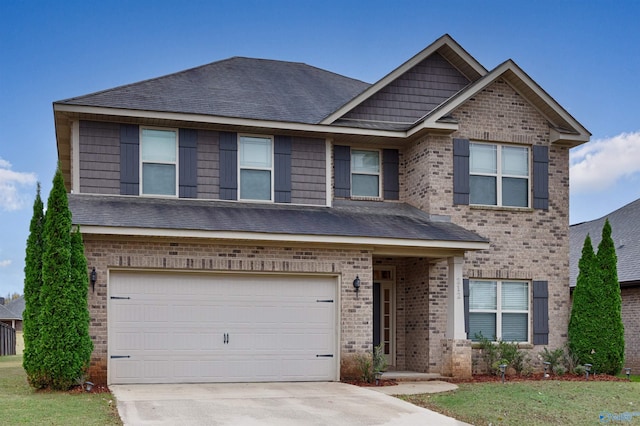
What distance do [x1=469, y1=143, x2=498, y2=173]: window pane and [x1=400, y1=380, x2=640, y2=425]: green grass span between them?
5377 mm

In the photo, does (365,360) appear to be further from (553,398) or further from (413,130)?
(413,130)

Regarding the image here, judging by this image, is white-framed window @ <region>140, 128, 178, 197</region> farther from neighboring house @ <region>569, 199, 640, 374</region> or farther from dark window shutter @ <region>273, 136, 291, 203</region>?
neighboring house @ <region>569, 199, 640, 374</region>

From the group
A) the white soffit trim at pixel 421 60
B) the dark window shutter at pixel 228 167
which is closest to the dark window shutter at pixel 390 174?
the white soffit trim at pixel 421 60

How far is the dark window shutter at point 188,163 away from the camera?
17250mm

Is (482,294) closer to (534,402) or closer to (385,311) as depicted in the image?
(385,311)

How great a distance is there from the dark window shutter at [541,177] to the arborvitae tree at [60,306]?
1088 cm

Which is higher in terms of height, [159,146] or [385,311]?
[159,146]

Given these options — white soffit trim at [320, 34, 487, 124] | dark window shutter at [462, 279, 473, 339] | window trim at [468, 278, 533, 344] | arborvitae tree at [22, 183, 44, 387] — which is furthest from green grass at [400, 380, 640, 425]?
white soffit trim at [320, 34, 487, 124]

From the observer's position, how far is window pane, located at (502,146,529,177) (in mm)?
18875

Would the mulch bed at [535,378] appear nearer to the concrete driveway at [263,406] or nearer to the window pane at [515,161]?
the concrete driveway at [263,406]

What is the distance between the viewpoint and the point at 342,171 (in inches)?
731

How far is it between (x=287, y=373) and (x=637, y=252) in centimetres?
1316

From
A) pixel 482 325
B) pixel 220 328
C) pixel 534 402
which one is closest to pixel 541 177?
pixel 482 325

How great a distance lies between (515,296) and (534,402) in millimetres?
5862
